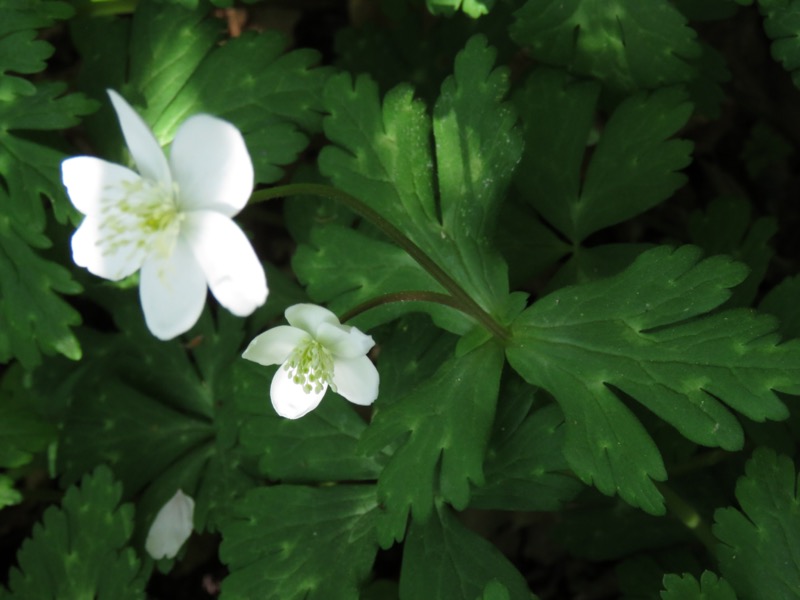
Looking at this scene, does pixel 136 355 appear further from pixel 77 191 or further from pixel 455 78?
pixel 455 78

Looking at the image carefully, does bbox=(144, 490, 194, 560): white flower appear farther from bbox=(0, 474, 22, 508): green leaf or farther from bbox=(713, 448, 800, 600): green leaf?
bbox=(713, 448, 800, 600): green leaf

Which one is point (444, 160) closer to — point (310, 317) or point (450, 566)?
point (310, 317)

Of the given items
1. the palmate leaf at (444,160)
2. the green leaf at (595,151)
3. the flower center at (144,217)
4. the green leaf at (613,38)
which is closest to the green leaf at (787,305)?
the green leaf at (595,151)

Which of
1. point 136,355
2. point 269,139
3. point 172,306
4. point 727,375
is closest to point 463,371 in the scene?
point 727,375

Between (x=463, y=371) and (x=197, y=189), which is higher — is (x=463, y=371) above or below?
below

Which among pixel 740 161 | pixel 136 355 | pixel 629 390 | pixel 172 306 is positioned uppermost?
pixel 172 306

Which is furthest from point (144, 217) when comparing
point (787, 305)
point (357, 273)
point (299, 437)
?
point (787, 305)

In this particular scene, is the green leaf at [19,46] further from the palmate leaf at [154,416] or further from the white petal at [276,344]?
the white petal at [276,344]
